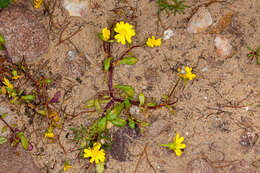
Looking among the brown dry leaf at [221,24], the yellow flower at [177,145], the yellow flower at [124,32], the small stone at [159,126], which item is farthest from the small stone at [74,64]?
the brown dry leaf at [221,24]

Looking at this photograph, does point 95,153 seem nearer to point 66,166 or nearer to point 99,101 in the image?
point 66,166

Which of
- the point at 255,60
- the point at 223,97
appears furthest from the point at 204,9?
the point at 223,97

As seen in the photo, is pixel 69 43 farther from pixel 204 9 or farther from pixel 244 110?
pixel 244 110

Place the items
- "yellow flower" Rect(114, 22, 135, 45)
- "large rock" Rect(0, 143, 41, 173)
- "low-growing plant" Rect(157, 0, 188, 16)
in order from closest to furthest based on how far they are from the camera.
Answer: "yellow flower" Rect(114, 22, 135, 45)
"low-growing plant" Rect(157, 0, 188, 16)
"large rock" Rect(0, 143, 41, 173)

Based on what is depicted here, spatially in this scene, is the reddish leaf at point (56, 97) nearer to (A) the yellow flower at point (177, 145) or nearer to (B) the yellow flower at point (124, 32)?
(B) the yellow flower at point (124, 32)

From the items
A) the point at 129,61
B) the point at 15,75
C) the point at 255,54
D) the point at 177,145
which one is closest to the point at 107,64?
the point at 129,61

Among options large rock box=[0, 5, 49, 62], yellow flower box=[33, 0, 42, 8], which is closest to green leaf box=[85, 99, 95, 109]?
large rock box=[0, 5, 49, 62]

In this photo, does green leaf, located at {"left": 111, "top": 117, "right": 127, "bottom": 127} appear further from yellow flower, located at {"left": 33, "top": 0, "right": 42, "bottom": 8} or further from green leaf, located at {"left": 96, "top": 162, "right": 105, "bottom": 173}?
yellow flower, located at {"left": 33, "top": 0, "right": 42, "bottom": 8}
